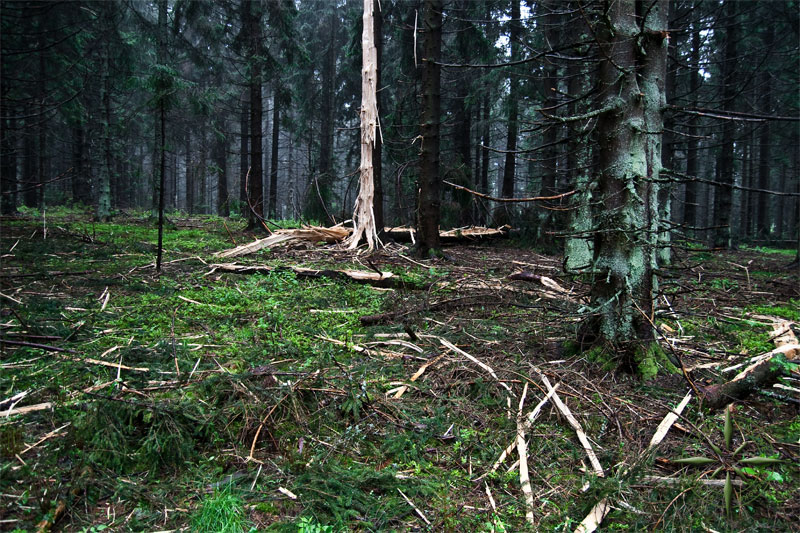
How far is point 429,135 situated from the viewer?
8.91 metres

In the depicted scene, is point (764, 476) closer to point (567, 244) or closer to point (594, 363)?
point (594, 363)

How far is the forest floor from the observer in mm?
2104

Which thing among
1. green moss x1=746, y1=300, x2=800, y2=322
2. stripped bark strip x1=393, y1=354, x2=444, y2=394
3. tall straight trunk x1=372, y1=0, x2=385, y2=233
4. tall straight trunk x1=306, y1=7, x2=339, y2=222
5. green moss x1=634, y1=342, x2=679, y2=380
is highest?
tall straight trunk x1=306, y1=7, x2=339, y2=222

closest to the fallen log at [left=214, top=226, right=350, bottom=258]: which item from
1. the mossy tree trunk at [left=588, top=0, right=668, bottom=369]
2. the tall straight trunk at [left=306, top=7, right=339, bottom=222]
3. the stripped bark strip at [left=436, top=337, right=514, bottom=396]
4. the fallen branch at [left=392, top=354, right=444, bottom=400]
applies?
the stripped bark strip at [left=436, top=337, right=514, bottom=396]

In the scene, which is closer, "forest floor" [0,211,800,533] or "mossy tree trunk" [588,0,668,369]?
"forest floor" [0,211,800,533]

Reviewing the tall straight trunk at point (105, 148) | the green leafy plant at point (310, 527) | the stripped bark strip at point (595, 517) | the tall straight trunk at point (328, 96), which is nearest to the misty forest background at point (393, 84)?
the tall straight trunk at point (105, 148)

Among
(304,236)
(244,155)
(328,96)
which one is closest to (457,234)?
(304,236)

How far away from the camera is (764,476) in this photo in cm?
232

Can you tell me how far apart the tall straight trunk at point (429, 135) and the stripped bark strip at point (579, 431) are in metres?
6.21

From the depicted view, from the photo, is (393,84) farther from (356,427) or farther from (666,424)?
(666,424)

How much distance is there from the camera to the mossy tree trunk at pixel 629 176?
11.0ft

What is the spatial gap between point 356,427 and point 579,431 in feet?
4.59

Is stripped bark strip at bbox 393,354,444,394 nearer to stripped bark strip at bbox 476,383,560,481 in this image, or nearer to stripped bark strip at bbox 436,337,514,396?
stripped bark strip at bbox 436,337,514,396

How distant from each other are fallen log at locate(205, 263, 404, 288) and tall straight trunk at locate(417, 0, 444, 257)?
2.33m
